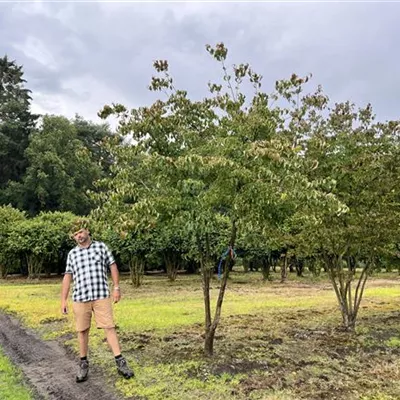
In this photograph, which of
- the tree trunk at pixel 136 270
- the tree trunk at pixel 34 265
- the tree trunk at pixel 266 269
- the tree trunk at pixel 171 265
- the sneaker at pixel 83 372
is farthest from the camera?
the tree trunk at pixel 34 265

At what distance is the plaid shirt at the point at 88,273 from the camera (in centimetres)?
554

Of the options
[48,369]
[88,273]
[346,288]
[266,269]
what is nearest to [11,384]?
[48,369]

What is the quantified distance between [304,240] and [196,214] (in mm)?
3805

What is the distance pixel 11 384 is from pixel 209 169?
3603 millimetres

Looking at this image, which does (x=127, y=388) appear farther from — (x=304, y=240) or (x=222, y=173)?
(x=304, y=240)

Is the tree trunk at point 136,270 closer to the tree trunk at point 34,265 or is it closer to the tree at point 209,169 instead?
the tree trunk at point 34,265

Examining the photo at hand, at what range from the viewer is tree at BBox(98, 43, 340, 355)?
5.45m

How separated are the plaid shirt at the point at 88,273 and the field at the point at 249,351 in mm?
1076

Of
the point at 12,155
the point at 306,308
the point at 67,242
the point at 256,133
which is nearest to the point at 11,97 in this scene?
the point at 12,155

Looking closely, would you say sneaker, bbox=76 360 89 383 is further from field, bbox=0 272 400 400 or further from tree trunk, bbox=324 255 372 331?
tree trunk, bbox=324 255 372 331

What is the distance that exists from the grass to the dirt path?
11cm

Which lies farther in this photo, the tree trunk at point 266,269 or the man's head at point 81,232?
the tree trunk at point 266,269

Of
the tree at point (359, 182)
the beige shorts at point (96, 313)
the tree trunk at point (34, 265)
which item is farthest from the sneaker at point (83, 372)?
the tree trunk at point (34, 265)

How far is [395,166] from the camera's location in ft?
24.9
